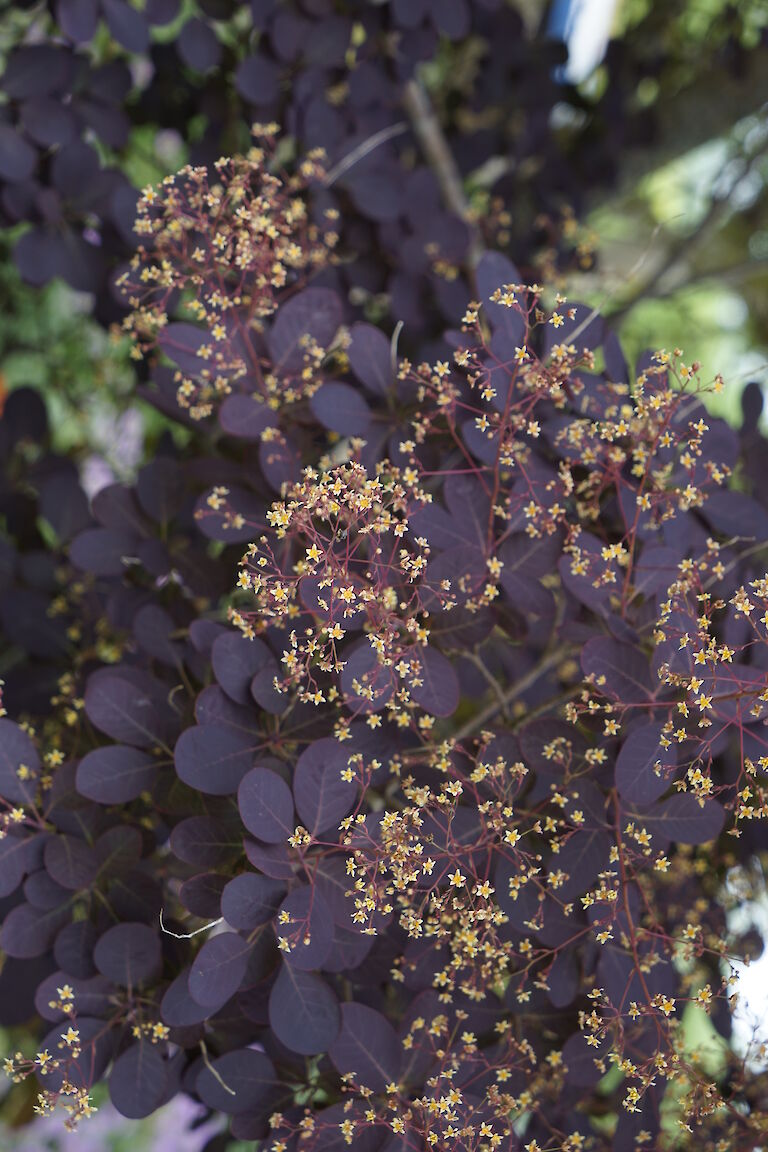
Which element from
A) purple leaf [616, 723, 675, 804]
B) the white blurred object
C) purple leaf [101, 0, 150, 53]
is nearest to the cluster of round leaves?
purple leaf [616, 723, 675, 804]

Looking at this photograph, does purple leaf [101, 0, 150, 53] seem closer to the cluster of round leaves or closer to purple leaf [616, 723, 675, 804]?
the cluster of round leaves

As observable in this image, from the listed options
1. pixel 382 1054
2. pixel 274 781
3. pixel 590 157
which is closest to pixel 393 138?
pixel 590 157

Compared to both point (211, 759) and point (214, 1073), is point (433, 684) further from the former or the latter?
point (214, 1073)

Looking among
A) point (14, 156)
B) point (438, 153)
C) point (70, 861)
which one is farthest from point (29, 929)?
point (438, 153)

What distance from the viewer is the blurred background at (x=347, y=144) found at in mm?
928

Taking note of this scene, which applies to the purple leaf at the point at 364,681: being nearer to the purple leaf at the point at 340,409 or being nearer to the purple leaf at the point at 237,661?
the purple leaf at the point at 237,661

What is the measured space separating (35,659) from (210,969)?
1.42 feet

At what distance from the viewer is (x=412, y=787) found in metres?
0.65

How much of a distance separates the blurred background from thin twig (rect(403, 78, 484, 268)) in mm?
25

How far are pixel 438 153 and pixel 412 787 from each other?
2.82 ft

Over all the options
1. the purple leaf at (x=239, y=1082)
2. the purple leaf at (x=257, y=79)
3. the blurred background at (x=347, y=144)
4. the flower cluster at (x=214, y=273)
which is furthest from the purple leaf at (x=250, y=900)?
the purple leaf at (x=257, y=79)

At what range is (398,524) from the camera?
0.59 metres

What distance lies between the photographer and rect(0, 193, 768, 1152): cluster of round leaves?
601mm

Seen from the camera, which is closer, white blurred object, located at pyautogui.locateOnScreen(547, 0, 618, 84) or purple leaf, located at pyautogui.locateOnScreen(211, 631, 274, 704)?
purple leaf, located at pyautogui.locateOnScreen(211, 631, 274, 704)
